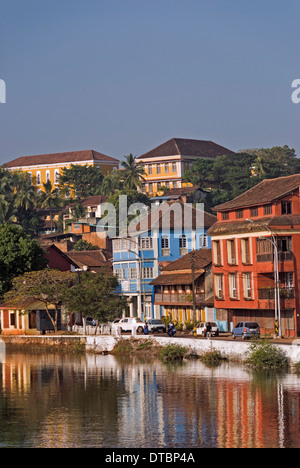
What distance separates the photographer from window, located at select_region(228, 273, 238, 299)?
79.6m

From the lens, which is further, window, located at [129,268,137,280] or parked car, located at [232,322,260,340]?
window, located at [129,268,137,280]

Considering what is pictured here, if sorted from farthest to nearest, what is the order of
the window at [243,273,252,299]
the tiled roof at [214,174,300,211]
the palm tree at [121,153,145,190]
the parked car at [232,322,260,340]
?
the palm tree at [121,153,145,190] → the window at [243,273,252,299] → the tiled roof at [214,174,300,211] → the parked car at [232,322,260,340]

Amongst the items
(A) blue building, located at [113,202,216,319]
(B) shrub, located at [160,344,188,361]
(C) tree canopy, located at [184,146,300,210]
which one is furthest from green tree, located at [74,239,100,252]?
(B) shrub, located at [160,344,188,361]

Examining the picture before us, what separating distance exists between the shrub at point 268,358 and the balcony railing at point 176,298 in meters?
28.5

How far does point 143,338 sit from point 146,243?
105 feet

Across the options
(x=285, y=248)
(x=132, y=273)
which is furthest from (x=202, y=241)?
(x=285, y=248)

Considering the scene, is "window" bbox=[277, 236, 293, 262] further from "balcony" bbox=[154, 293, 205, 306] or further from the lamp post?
"balcony" bbox=[154, 293, 205, 306]

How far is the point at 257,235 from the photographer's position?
75438 mm

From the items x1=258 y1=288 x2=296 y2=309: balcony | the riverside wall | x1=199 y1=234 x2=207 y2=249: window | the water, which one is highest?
x1=199 y1=234 x2=207 y2=249: window

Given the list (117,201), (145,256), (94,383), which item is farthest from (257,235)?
(117,201)
